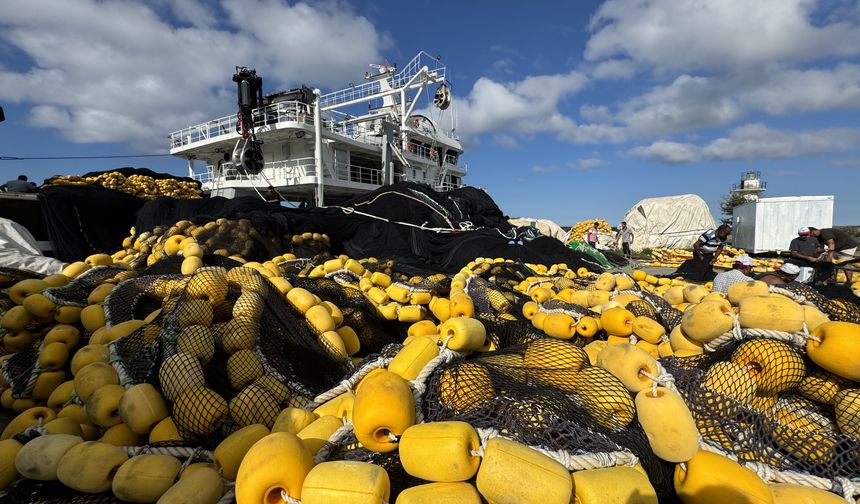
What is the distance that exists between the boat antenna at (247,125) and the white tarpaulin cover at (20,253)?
868 cm

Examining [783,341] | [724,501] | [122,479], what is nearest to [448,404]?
Result: [724,501]

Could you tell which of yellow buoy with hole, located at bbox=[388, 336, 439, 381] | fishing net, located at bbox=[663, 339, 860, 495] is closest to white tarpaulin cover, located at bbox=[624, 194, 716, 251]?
fishing net, located at bbox=[663, 339, 860, 495]

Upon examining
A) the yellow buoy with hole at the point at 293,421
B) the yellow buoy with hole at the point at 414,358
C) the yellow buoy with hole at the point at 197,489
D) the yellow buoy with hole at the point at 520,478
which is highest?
the yellow buoy with hole at the point at 414,358

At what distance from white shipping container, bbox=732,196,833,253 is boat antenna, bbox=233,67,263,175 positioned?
65.4 feet

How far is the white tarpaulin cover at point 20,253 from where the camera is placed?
15.8 ft

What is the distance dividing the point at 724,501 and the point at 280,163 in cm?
1922

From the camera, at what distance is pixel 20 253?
5340 millimetres

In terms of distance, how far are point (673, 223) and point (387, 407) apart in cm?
2564

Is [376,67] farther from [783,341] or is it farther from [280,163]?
[783,341]

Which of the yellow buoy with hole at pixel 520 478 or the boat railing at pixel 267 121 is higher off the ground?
the boat railing at pixel 267 121

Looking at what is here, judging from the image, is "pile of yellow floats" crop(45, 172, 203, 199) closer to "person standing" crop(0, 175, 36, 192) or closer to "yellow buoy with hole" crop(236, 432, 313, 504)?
"person standing" crop(0, 175, 36, 192)

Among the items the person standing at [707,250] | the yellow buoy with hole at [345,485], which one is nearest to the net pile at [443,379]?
the yellow buoy with hole at [345,485]

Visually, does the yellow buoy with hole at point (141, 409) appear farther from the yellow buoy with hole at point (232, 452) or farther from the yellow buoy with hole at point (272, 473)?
the yellow buoy with hole at point (272, 473)

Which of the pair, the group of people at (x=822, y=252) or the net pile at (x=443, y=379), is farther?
the group of people at (x=822, y=252)
